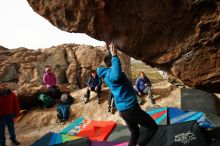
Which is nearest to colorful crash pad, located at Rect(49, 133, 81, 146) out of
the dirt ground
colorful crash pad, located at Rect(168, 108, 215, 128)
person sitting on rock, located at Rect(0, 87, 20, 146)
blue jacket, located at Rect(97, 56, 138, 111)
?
person sitting on rock, located at Rect(0, 87, 20, 146)

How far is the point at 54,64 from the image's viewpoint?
56.8 feet

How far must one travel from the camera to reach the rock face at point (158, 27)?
428 cm

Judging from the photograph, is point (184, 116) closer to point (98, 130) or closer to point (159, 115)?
point (159, 115)

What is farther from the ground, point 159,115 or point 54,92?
point 54,92

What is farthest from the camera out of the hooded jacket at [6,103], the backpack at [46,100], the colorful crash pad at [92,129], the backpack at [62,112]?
the backpack at [46,100]

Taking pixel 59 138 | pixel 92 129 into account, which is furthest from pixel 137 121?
pixel 92 129

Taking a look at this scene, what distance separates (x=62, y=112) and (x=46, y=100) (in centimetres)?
132

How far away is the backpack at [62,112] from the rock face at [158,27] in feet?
24.4

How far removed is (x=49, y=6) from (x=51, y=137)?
4967 mm

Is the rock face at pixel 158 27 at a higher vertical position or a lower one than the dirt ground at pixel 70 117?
higher

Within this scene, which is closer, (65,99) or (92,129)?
(92,129)

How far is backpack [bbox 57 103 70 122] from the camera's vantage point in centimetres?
1173

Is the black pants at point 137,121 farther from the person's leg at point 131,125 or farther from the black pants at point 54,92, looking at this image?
the black pants at point 54,92

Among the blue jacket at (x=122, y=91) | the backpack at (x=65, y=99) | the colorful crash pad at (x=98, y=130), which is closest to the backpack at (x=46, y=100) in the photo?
the backpack at (x=65, y=99)
